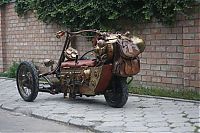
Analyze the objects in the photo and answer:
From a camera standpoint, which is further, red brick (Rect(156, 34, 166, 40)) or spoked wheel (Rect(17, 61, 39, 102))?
red brick (Rect(156, 34, 166, 40))

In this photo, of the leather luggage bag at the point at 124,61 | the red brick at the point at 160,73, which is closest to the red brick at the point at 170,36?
the red brick at the point at 160,73

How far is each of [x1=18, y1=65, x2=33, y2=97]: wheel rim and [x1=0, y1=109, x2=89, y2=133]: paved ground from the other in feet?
3.60

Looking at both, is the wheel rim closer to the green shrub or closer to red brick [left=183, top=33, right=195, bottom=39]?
the green shrub

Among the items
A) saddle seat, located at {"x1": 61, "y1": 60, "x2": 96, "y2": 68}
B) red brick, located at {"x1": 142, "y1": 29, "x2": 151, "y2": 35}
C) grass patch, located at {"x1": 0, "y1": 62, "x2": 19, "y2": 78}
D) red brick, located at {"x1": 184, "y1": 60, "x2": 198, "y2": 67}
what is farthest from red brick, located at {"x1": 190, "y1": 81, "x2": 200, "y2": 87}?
grass patch, located at {"x1": 0, "y1": 62, "x2": 19, "y2": 78}

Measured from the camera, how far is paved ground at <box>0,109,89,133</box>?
280 inches

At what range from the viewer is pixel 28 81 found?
9.51 m

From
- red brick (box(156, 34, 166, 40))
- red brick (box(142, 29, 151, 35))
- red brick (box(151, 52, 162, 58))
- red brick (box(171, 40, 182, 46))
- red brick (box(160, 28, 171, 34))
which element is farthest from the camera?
red brick (box(142, 29, 151, 35))

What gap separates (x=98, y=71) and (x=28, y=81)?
2.02 metres

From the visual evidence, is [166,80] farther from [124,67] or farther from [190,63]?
[124,67]

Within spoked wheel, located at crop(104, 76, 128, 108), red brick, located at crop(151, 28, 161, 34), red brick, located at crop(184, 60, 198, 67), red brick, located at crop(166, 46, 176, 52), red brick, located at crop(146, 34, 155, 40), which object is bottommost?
spoked wheel, located at crop(104, 76, 128, 108)

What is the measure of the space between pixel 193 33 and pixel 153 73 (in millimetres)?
1519

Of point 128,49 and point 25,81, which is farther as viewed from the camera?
point 25,81

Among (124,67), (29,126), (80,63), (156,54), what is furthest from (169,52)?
(29,126)

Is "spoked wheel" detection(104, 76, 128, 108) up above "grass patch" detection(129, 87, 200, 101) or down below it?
above
